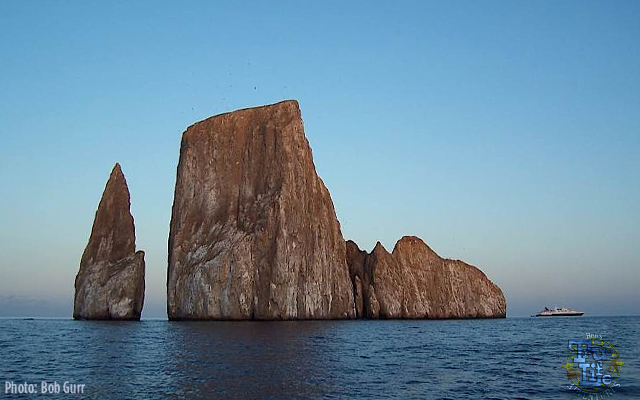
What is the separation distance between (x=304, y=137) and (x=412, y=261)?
28.9m

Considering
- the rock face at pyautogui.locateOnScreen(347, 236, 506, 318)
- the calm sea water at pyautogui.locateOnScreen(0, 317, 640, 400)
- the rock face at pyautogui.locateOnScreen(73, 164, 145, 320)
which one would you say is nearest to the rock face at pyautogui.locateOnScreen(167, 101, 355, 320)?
the rock face at pyautogui.locateOnScreen(73, 164, 145, 320)

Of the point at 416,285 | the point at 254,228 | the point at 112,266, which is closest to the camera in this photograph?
the point at 254,228

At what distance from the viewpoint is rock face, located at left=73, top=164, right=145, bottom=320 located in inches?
3413

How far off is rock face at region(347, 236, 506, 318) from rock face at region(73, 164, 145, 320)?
3528 centimetres

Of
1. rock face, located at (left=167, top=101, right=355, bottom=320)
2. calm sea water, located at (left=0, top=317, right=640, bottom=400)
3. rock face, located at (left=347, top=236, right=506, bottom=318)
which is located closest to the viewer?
calm sea water, located at (left=0, top=317, right=640, bottom=400)

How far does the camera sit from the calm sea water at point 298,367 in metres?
24.4

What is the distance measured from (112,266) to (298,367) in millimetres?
65220

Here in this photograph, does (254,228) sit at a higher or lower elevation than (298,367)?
higher

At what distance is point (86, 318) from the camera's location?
89188 mm

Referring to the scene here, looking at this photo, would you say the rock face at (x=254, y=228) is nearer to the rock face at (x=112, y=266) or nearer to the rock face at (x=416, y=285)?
the rock face at (x=112, y=266)

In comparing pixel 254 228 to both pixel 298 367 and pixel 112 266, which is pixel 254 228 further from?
pixel 298 367

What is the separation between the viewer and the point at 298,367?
3128 cm

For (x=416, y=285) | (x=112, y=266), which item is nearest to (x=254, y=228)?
(x=112, y=266)

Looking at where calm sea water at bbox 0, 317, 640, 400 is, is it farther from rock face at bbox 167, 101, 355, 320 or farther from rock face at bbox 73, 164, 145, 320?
rock face at bbox 73, 164, 145, 320
